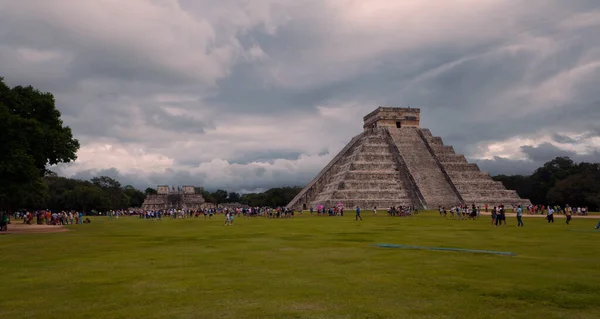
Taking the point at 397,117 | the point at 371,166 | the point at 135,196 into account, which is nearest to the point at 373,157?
the point at 371,166

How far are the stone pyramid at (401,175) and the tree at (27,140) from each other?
2638 centimetres

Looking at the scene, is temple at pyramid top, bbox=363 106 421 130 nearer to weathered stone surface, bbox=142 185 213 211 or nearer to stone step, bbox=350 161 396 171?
stone step, bbox=350 161 396 171

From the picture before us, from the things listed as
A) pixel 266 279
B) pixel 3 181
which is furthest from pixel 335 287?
pixel 3 181

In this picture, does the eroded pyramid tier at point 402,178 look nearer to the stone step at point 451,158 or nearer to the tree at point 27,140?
the stone step at point 451,158

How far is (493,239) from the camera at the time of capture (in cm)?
1644

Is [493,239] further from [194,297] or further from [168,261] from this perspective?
[194,297]

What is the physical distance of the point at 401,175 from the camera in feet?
179

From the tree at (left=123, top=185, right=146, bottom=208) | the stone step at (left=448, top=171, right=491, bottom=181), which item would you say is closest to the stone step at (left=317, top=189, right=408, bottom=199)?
the stone step at (left=448, top=171, right=491, bottom=181)

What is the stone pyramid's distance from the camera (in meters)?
49.8

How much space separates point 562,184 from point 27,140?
63.3 metres

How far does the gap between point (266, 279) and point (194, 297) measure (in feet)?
5.87

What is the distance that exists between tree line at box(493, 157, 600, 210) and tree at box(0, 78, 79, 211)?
184 feet

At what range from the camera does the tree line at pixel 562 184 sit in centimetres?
6231

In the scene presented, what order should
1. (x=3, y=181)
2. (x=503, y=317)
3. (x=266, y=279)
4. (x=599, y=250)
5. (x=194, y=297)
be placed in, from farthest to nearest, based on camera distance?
(x=3, y=181) < (x=599, y=250) < (x=266, y=279) < (x=194, y=297) < (x=503, y=317)
